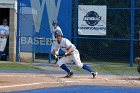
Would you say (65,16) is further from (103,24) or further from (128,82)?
(128,82)

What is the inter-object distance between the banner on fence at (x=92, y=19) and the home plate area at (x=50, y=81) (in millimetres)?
5852

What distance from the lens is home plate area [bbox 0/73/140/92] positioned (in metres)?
14.9

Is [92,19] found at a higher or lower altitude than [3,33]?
higher

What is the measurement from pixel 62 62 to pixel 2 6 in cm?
766

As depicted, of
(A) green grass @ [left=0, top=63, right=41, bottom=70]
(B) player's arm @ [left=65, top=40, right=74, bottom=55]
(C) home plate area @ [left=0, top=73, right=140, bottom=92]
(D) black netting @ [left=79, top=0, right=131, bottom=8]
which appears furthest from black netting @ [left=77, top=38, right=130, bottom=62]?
(B) player's arm @ [left=65, top=40, right=74, bottom=55]

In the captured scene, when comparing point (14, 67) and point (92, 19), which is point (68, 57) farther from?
point (92, 19)

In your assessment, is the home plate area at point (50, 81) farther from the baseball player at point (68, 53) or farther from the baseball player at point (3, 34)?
the baseball player at point (3, 34)

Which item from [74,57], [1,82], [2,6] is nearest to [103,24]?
[2,6]

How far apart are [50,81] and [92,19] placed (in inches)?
332

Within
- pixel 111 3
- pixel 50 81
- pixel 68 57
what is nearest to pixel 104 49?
pixel 111 3

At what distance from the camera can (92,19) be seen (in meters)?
24.2

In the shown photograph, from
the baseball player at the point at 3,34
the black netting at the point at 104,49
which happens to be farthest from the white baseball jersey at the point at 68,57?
the black netting at the point at 104,49

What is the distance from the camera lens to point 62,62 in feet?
58.8

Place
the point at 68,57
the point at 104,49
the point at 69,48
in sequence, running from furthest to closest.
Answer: the point at 104,49
the point at 68,57
the point at 69,48
